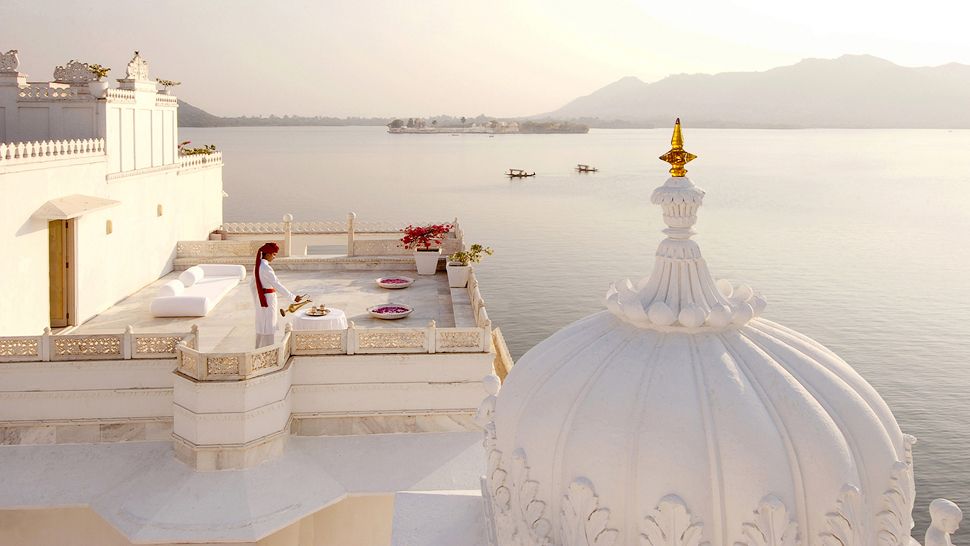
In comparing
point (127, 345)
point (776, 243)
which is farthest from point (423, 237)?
point (776, 243)

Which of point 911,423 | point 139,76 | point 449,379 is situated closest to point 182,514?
point 449,379

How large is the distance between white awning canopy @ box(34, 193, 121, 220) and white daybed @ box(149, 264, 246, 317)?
7.61 feet

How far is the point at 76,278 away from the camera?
18.4 m

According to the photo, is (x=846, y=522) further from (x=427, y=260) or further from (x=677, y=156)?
(x=427, y=260)

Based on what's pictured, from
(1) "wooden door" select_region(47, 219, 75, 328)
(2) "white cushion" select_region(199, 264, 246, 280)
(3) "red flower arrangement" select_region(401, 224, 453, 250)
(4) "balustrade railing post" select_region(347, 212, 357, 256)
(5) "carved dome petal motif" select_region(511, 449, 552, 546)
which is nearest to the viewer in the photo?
(5) "carved dome petal motif" select_region(511, 449, 552, 546)

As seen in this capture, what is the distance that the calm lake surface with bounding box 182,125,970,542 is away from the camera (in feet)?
112

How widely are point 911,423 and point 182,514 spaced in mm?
25474

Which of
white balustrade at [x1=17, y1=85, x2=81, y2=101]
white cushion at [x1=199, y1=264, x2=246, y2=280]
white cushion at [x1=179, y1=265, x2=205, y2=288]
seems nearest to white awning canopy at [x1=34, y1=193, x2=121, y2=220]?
white cushion at [x1=179, y1=265, x2=205, y2=288]

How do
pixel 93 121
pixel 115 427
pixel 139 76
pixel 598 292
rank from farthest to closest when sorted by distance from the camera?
pixel 598 292 < pixel 139 76 < pixel 93 121 < pixel 115 427

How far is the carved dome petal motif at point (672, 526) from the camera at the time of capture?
572 cm

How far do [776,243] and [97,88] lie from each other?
49.4 meters

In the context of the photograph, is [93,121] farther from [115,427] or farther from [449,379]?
[449,379]

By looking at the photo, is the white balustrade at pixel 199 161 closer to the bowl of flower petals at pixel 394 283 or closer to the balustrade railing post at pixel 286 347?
the bowl of flower petals at pixel 394 283

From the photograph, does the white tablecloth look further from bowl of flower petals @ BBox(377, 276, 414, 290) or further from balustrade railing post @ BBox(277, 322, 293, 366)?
bowl of flower petals @ BBox(377, 276, 414, 290)
